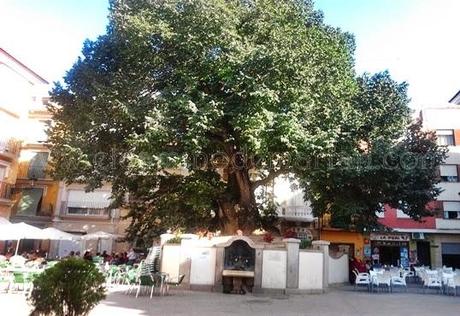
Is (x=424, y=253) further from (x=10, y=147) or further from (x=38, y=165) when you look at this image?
(x=10, y=147)

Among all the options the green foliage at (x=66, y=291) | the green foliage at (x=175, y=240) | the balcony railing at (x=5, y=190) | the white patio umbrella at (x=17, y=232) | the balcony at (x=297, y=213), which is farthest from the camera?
the balcony railing at (x=5, y=190)

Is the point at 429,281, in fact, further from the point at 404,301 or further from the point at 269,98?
the point at 269,98

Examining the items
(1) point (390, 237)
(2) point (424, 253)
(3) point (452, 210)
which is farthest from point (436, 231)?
(1) point (390, 237)

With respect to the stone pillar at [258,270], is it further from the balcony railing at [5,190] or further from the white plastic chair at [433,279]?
the balcony railing at [5,190]

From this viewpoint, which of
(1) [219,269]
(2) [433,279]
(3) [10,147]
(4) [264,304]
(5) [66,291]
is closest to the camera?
(5) [66,291]

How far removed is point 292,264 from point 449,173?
20.6 metres

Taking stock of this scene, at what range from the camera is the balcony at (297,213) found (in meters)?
29.5

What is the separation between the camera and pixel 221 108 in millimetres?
16891

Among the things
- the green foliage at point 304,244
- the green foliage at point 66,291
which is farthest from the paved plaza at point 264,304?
the green foliage at point 66,291

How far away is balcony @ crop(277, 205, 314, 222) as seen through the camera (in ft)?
96.8

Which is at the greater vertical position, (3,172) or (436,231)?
(3,172)

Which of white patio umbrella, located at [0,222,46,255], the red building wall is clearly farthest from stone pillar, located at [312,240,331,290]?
the red building wall

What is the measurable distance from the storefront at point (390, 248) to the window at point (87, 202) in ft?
65.9

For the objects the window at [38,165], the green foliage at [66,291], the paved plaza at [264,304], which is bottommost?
the paved plaza at [264,304]
